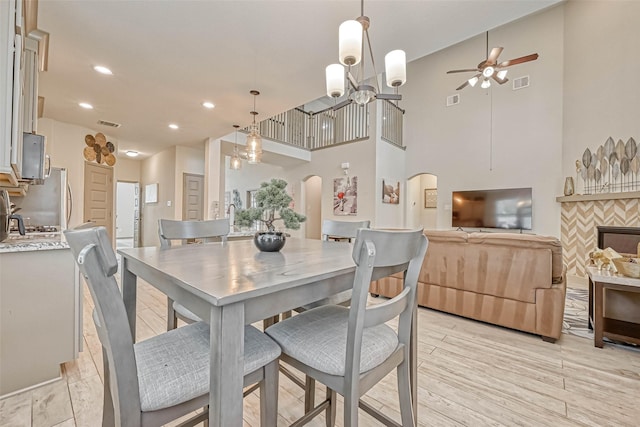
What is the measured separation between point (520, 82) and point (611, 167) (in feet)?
7.88

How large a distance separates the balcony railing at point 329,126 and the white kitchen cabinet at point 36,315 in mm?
4738

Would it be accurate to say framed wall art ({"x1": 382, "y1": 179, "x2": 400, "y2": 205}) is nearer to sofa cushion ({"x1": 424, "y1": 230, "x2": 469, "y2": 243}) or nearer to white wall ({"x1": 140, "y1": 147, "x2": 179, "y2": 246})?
sofa cushion ({"x1": 424, "y1": 230, "x2": 469, "y2": 243})

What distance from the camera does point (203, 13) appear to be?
2059 mm

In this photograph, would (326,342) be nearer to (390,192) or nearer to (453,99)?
(390,192)

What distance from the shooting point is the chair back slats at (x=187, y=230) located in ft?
5.69

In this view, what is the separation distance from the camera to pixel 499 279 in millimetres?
2441

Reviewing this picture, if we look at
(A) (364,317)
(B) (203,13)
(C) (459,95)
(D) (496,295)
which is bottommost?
(D) (496,295)

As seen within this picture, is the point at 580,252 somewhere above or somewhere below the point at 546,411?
above

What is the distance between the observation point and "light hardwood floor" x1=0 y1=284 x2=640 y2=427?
1.39 meters

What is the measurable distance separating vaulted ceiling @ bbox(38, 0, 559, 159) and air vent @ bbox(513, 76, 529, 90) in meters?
4.54

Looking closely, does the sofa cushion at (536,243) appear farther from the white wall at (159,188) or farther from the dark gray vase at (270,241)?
the white wall at (159,188)

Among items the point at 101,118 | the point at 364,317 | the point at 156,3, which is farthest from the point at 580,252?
the point at 101,118

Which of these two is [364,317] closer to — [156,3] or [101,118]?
[156,3]

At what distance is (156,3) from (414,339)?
2.70 m
